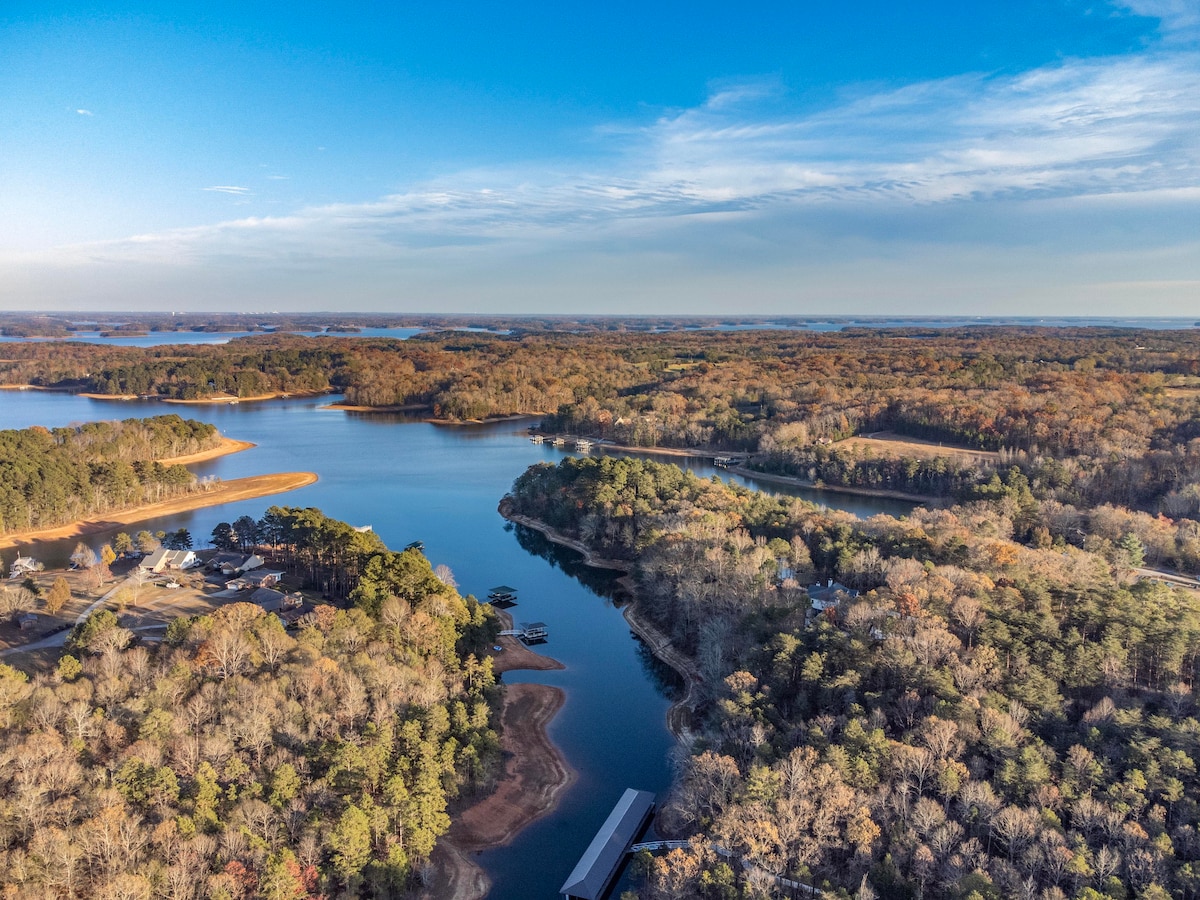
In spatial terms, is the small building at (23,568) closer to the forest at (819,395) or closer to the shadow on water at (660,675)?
the shadow on water at (660,675)

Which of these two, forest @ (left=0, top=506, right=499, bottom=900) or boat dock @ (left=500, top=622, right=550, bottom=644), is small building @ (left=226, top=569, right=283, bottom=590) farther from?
boat dock @ (left=500, top=622, right=550, bottom=644)

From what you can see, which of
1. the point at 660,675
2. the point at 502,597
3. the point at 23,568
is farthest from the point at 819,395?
the point at 23,568

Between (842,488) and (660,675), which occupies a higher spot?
(842,488)

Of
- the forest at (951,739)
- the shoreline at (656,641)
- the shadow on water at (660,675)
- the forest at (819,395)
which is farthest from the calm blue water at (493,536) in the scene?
the forest at (819,395)

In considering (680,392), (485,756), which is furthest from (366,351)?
(485,756)

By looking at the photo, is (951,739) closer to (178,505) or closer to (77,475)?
(178,505)

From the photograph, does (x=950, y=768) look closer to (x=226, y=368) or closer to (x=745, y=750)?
(x=745, y=750)

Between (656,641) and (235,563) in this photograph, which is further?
(235,563)
